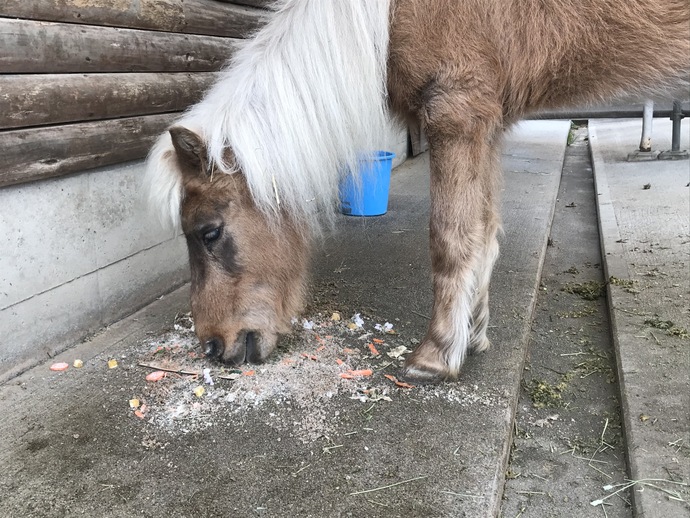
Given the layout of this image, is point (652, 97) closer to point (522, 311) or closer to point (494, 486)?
point (522, 311)

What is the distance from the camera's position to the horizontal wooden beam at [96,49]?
2422 mm

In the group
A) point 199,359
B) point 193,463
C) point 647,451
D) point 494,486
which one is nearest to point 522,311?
point 647,451

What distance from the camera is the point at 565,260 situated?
421 centimetres

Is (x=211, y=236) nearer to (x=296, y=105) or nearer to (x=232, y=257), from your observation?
(x=232, y=257)

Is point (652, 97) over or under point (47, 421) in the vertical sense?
over

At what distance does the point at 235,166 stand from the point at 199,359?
A: 38.8 inches

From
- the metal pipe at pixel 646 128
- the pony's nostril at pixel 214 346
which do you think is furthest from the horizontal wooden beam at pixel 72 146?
the metal pipe at pixel 646 128

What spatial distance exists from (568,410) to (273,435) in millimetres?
1277

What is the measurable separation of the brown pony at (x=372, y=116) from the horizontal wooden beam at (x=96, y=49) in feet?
2.29

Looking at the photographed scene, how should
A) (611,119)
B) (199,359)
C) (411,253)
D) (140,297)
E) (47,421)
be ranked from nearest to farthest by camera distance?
1. (47,421)
2. (199,359)
3. (140,297)
4. (411,253)
5. (611,119)

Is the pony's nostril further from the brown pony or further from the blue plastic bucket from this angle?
the blue plastic bucket

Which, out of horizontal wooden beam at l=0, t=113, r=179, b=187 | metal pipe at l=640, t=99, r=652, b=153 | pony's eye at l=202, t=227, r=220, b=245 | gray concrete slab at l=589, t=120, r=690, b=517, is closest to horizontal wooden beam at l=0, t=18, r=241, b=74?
horizontal wooden beam at l=0, t=113, r=179, b=187

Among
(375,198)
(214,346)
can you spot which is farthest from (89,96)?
(375,198)

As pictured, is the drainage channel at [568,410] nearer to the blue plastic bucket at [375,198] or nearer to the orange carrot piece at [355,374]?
the orange carrot piece at [355,374]
